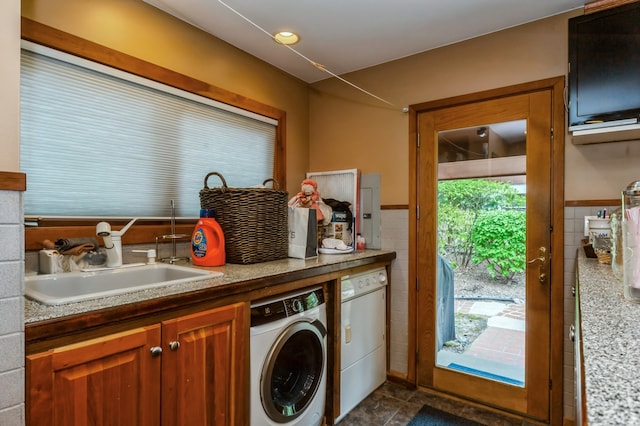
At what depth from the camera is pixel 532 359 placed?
223 centimetres

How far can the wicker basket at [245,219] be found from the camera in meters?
2.01

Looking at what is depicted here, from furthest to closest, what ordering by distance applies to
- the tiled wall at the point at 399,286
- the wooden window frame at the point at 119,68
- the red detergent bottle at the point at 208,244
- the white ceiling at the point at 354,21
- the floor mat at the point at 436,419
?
the tiled wall at the point at 399,286
the floor mat at the point at 436,419
the white ceiling at the point at 354,21
the red detergent bottle at the point at 208,244
the wooden window frame at the point at 119,68

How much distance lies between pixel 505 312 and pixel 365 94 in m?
1.91

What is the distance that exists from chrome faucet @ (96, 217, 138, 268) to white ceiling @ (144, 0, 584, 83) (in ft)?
4.26

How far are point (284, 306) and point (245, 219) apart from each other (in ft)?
1.80

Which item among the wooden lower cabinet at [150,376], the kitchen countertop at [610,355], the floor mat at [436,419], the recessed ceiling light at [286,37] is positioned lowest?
the floor mat at [436,419]

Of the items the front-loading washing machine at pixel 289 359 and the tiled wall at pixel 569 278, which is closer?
the front-loading washing machine at pixel 289 359

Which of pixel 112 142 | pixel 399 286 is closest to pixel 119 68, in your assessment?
pixel 112 142

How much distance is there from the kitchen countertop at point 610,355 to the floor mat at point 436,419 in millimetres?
1487

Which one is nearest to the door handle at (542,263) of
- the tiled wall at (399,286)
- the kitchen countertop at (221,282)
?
the tiled wall at (399,286)

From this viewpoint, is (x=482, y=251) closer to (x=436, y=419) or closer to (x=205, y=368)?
(x=436, y=419)

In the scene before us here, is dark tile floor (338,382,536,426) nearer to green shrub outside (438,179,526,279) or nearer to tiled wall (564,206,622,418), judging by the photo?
tiled wall (564,206,622,418)

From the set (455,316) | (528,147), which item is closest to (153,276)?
(455,316)

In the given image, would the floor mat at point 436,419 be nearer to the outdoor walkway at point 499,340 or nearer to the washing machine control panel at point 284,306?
the outdoor walkway at point 499,340
